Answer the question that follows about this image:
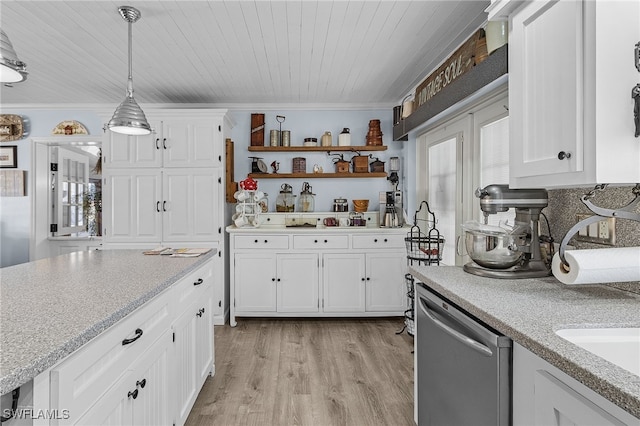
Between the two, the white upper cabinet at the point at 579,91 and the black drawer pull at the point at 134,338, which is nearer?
the white upper cabinet at the point at 579,91

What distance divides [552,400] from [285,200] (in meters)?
3.60

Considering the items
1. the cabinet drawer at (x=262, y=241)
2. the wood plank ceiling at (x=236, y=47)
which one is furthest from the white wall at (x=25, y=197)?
the cabinet drawer at (x=262, y=241)

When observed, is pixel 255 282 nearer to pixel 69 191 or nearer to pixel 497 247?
pixel 497 247

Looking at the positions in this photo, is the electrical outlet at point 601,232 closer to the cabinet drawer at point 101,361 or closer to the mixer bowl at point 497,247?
the mixer bowl at point 497,247

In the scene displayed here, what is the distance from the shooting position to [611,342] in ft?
3.34

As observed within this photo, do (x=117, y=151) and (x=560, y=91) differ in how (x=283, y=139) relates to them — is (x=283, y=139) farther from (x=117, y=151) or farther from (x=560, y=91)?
(x=560, y=91)

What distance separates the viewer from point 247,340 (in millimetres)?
3324

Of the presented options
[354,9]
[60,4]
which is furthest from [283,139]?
[60,4]

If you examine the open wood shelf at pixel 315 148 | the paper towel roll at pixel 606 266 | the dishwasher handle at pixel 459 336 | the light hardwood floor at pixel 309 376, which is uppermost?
the open wood shelf at pixel 315 148

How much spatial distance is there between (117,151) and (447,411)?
371 cm

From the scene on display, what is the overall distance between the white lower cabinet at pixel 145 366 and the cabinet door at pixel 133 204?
1.73 m

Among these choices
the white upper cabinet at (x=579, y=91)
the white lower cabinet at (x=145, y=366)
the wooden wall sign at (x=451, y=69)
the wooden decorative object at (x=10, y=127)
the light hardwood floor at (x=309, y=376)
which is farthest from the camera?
the wooden decorative object at (x=10, y=127)

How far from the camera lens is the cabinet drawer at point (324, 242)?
12.3 feet

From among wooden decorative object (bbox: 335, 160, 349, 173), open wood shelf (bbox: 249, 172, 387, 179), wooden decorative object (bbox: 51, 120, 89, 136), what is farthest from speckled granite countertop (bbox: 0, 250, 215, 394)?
wooden decorative object (bbox: 51, 120, 89, 136)
